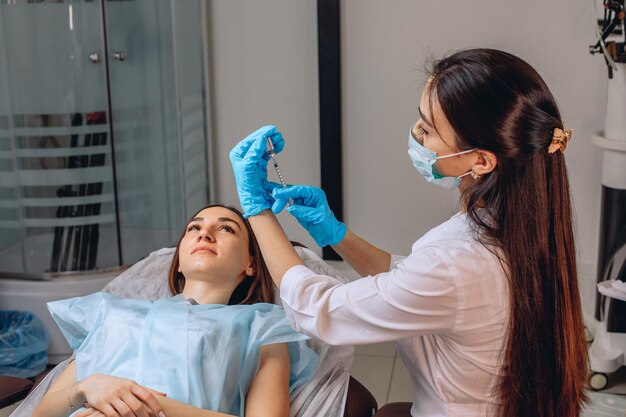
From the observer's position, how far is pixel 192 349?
5.92ft

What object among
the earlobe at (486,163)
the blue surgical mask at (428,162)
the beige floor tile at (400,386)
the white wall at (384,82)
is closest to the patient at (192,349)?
the blue surgical mask at (428,162)

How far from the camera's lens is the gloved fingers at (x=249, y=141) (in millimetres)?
1688

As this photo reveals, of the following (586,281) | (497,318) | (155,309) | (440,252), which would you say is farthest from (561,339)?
(586,281)

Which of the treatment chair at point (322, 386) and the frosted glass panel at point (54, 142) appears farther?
the frosted glass panel at point (54, 142)

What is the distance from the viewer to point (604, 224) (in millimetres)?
2902

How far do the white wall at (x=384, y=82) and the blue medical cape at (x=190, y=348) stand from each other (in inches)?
63.8

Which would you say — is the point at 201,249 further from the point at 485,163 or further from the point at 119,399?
the point at 485,163

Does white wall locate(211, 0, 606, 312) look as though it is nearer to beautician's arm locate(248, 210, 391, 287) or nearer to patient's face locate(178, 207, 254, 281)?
patient's face locate(178, 207, 254, 281)

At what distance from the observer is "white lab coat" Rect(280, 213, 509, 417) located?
4.69ft

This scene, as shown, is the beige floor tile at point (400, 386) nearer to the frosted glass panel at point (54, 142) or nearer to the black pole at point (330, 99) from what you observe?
the black pole at point (330, 99)

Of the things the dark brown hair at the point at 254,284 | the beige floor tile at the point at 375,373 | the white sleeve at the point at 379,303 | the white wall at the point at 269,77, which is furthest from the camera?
the white wall at the point at 269,77

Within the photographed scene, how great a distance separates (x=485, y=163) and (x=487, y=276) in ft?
0.68

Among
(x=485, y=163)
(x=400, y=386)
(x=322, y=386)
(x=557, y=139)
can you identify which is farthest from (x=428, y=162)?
(x=400, y=386)

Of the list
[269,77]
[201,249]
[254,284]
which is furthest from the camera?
[269,77]
